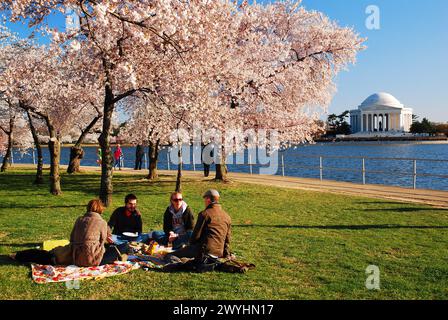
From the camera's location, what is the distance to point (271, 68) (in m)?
21.4

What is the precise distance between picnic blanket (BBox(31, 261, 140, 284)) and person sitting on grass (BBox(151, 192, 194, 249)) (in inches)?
55.8

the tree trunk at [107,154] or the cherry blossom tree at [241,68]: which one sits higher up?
the cherry blossom tree at [241,68]

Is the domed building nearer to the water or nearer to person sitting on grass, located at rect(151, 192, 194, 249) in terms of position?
the water

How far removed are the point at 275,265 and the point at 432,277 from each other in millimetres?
2555

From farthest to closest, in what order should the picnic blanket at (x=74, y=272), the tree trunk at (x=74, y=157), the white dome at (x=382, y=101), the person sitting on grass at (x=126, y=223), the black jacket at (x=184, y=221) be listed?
the white dome at (x=382, y=101)
the tree trunk at (x=74, y=157)
the person sitting on grass at (x=126, y=223)
the black jacket at (x=184, y=221)
the picnic blanket at (x=74, y=272)

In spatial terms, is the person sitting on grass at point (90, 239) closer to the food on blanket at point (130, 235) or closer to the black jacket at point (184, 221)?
the food on blanket at point (130, 235)

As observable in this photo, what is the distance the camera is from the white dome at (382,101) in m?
181

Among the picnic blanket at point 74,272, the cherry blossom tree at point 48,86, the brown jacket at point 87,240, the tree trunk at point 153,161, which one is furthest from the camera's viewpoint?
the tree trunk at point 153,161

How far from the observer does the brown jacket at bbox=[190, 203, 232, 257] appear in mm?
7961

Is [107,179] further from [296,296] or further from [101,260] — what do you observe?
[296,296]

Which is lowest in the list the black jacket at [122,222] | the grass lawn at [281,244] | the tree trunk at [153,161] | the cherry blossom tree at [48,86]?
the grass lawn at [281,244]

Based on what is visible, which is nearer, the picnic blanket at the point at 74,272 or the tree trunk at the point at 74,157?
the picnic blanket at the point at 74,272

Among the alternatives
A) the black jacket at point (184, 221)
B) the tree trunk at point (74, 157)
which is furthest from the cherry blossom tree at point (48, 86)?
the black jacket at point (184, 221)

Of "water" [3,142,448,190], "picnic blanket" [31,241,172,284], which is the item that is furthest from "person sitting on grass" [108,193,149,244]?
"water" [3,142,448,190]
